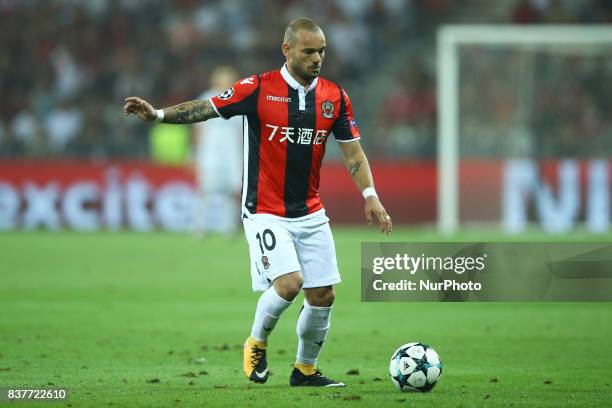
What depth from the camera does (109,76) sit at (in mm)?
25047

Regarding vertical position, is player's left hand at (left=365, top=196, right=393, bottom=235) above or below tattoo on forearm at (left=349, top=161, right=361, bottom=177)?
below

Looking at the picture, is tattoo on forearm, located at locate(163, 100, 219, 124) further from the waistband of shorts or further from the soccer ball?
the soccer ball

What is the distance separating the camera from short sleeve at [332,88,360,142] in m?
7.19

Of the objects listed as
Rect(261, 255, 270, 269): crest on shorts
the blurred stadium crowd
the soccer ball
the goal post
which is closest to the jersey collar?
Rect(261, 255, 270, 269): crest on shorts

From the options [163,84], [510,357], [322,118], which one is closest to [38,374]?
[322,118]

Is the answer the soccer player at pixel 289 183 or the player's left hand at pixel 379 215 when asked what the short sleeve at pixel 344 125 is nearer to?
the soccer player at pixel 289 183

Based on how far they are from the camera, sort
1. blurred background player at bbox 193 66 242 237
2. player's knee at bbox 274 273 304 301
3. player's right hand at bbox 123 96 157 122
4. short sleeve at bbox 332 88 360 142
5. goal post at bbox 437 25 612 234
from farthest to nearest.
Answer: goal post at bbox 437 25 612 234, blurred background player at bbox 193 66 242 237, short sleeve at bbox 332 88 360 142, player's knee at bbox 274 273 304 301, player's right hand at bbox 123 96 157 122

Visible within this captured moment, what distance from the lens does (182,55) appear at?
82.3 ft

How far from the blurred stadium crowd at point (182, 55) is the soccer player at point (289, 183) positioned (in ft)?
50.2

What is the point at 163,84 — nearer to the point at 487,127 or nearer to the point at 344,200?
the point at 344,200

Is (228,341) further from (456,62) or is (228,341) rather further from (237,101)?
(456,62)

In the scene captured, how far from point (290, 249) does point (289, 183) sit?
16.9 inches

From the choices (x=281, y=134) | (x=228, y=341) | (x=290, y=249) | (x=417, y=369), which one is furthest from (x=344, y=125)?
(x=228, y=341)

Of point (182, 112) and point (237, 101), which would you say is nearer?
point (182, 112)
